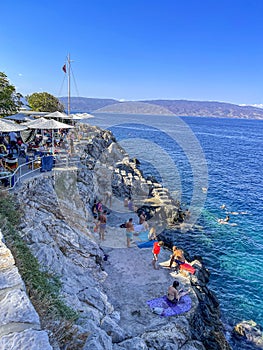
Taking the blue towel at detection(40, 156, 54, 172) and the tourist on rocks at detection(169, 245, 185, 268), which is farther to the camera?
the blue towel at detection(40, 156, 54, 172)

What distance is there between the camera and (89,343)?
15.4ft

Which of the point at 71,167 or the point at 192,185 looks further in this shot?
the point at 192,185

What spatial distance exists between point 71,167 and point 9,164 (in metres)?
4.64

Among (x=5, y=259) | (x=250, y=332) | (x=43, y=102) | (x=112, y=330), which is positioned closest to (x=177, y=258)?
(x=250, y=332)

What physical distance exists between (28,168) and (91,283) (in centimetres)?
733

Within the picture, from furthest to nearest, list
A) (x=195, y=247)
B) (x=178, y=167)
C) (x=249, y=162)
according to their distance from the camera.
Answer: (x=249, y=162) < (x=178, y=167) < (x=195, y=247)

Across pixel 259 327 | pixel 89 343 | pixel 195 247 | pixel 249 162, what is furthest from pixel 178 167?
pixel 89 343

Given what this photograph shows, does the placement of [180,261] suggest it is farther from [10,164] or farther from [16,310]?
[16,310]

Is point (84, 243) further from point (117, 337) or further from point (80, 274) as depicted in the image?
point (117, 337)

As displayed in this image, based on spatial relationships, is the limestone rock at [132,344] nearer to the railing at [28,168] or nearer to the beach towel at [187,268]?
the beach towel at [187,268]

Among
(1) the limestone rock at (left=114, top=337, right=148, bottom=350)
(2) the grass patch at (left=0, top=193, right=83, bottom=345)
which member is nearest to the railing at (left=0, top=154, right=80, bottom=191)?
(2) the grass patch at (left=0, top=193, right=83, bottom=345)

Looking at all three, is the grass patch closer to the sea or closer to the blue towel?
the blue towel

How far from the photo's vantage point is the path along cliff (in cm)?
414

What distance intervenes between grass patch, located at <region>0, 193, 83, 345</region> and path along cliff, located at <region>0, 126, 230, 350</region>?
0.09 metres
